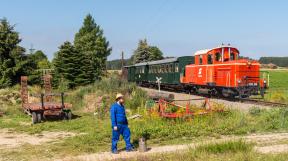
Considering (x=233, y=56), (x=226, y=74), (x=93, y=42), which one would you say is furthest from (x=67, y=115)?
(x=93, y=42)

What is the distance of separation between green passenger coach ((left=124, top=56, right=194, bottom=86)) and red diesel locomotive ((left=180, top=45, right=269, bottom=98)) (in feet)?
7.09

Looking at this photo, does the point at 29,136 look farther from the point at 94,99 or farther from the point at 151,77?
Answer: the point at 151,77

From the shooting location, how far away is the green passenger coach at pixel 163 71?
28.6 metres

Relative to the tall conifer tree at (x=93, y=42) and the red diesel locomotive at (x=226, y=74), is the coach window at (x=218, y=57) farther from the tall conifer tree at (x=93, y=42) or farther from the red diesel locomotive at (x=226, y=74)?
Result: the tall conifer tree at (x=93, y=42)

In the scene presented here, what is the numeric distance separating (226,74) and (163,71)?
11.6m

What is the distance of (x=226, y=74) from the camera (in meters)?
21.5

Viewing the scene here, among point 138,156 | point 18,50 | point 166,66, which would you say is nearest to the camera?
point 138,156

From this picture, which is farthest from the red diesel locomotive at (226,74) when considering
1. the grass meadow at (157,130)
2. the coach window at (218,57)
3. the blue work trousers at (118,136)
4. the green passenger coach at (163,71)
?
the blue work trousers at (118,136)

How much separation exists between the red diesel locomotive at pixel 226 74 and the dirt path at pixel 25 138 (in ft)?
37.6

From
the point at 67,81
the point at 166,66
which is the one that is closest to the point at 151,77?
the point at 166,66

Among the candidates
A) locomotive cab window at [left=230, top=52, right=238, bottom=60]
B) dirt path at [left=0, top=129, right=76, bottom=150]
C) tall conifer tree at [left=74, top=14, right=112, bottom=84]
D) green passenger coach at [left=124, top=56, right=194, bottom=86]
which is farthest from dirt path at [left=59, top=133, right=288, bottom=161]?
tall conifer tree at [left=74, top=14, right=112, bottom=84]

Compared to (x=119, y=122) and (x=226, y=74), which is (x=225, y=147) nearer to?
(x=119, y=122)

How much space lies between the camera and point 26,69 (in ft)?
90.7

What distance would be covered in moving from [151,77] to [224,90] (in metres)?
14.8
